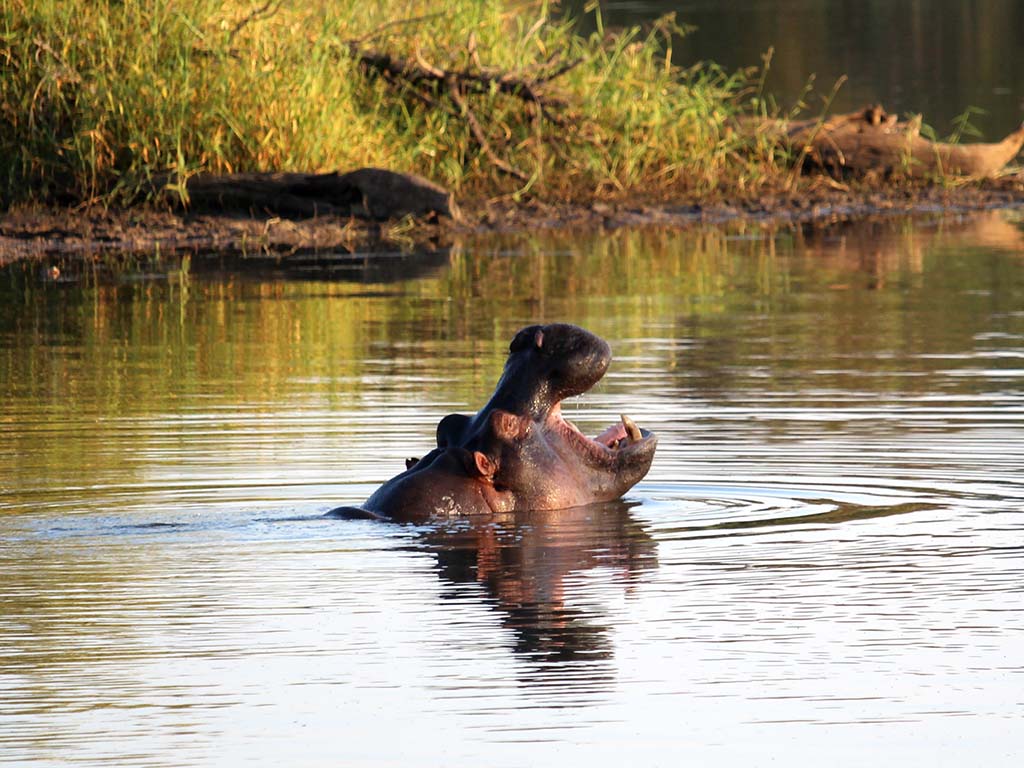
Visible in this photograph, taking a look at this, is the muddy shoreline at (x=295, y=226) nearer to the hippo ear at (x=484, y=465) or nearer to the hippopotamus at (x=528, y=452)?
the hippopotamus at (x=528, y=452)

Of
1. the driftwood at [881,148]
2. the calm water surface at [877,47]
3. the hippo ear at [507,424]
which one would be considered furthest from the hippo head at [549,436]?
the calm water surface at [877,47]

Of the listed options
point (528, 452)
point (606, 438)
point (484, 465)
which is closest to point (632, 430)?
point (606, 438)

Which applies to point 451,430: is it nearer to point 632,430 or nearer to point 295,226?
point 632,430

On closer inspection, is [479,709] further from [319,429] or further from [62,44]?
[62,44]

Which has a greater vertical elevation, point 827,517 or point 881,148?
point 881,148

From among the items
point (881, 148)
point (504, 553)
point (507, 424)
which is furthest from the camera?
point (881, 148)

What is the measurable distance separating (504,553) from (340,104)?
11.9 meters

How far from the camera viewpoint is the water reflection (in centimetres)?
548

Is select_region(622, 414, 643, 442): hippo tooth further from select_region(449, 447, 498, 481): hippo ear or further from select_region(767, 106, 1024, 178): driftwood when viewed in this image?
select_region(767, 106, 1024, 178): driftwood

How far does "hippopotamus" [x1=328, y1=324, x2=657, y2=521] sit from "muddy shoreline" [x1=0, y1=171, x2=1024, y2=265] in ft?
33.8

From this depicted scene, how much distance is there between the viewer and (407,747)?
185 inches

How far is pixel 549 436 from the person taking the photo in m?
7.34

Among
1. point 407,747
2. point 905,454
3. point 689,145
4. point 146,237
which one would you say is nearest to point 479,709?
point 407,747

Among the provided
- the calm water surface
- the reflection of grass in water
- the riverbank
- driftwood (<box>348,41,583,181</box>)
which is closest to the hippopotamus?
the reflection of grass in water
